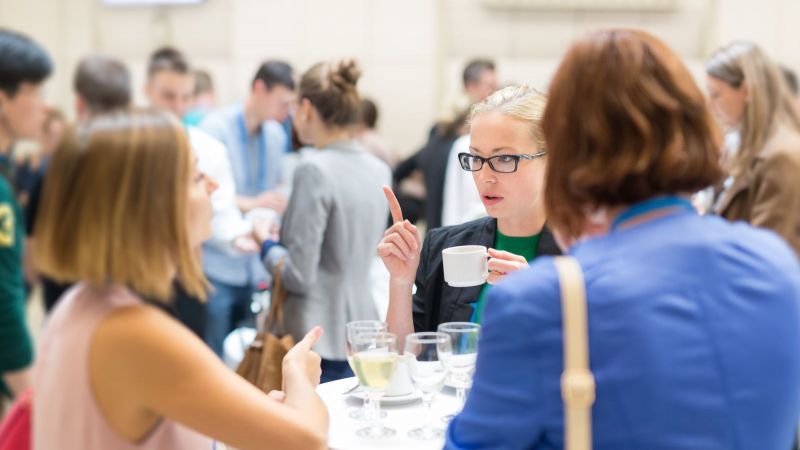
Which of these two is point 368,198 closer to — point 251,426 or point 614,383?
point 251,426

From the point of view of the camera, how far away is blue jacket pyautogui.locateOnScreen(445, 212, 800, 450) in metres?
1.30

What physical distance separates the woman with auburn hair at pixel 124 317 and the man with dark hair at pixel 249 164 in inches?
111

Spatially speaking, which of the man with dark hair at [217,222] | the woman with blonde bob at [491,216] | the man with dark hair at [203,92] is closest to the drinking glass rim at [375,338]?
the woman with blonde bob at [491,216]

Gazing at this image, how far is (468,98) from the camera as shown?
19.0ft

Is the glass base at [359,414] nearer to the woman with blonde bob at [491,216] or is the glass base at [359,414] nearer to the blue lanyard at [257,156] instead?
the woman with blonde bob at [491,216]

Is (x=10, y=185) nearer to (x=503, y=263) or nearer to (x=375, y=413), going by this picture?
(x=375, y=413)

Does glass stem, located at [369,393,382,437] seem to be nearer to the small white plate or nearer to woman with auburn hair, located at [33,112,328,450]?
the small white plate

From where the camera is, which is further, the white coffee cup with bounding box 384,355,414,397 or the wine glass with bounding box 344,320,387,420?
the white coffee cup with bounding box 384,355,414,397

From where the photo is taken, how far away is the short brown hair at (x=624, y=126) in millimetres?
1351

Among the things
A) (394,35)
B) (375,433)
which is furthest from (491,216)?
(394,35)

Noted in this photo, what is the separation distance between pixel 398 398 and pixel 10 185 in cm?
132

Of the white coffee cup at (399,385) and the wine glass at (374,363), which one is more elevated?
the wine glass at (374,363)

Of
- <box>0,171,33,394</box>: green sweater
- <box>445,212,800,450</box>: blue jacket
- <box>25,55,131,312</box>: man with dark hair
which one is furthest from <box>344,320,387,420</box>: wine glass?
<box>25,55,131,312</box>: man with dark hair

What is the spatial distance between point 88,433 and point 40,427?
0.10m
